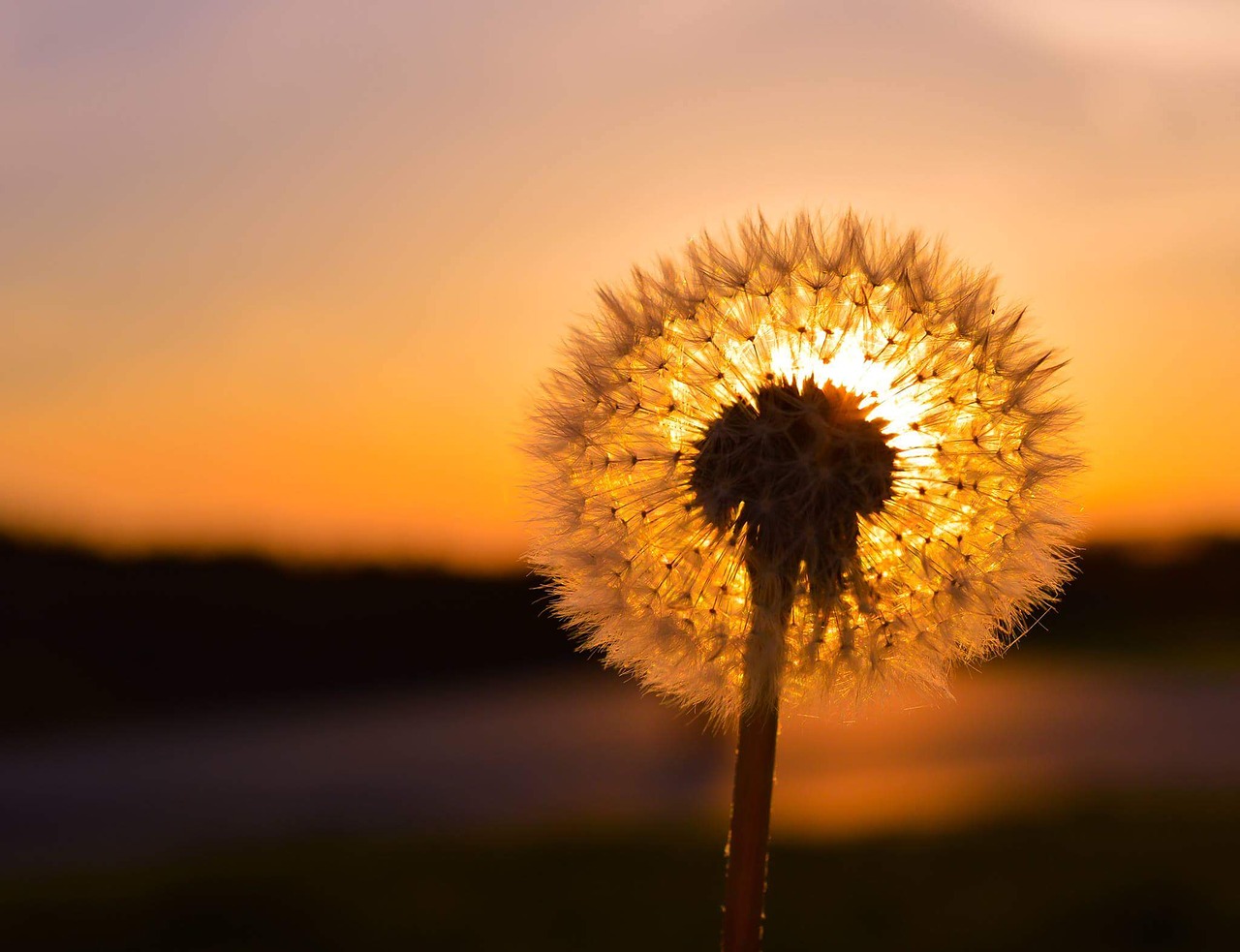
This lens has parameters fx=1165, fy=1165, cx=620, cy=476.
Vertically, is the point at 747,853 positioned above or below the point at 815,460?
below

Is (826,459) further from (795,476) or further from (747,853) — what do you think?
(747,853)

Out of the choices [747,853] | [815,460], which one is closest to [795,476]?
[815,460]

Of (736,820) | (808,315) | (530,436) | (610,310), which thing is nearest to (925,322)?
(808,315)

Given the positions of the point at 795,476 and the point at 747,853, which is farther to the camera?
the point at 795,476

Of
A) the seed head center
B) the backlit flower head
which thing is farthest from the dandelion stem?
the seed head center

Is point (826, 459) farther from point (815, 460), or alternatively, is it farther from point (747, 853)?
point (747, 853)

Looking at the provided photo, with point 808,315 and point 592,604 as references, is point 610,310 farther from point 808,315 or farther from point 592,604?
point 592,604

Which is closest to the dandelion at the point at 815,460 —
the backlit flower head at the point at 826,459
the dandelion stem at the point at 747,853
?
the backlit flower head at the point at 826,459
